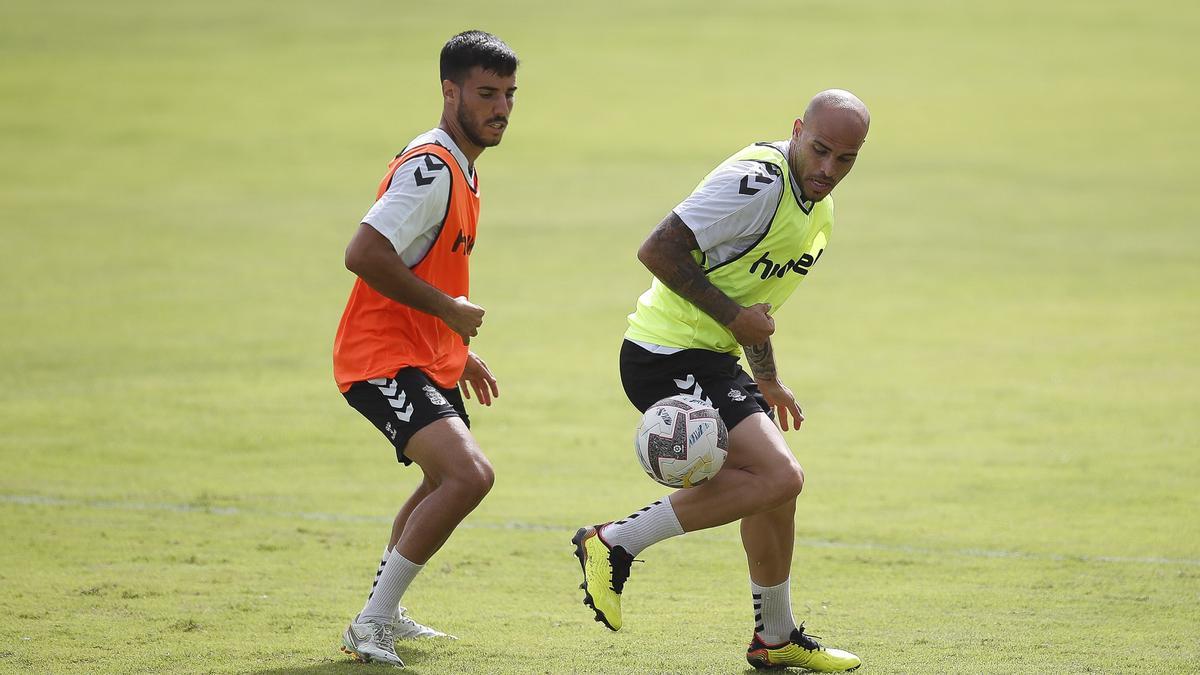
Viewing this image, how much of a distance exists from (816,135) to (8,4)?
1822 inches

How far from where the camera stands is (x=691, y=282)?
6492 mm

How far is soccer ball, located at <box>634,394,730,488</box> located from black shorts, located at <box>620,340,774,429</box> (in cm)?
11

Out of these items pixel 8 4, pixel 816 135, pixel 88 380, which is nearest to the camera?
pixel 816 135

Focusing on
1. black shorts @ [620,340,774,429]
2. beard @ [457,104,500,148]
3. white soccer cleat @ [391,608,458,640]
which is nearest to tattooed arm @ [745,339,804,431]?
black shorts @ [620,340,774,429]

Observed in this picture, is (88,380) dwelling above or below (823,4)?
below

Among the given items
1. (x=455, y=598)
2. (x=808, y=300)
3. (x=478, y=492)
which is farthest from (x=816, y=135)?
(x=808, y=300)

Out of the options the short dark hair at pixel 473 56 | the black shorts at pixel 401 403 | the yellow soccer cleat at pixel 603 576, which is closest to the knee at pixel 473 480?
the black shorts at pixel 401 403

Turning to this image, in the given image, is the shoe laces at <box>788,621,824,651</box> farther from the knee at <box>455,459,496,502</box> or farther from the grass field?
the knee at <box>455,459,496,502</box>

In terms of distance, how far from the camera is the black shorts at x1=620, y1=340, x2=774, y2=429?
6695 mm

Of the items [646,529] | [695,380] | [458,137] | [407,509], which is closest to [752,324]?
[695,380]

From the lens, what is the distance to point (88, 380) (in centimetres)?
1471

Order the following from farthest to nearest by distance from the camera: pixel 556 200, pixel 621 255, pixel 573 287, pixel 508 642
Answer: pixel 556 200 < pixel 621 255 < pixel 573 287 < pixel 508 642

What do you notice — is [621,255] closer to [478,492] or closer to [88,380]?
[88,380]

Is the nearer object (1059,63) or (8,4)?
(1059,63)
